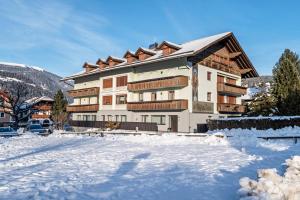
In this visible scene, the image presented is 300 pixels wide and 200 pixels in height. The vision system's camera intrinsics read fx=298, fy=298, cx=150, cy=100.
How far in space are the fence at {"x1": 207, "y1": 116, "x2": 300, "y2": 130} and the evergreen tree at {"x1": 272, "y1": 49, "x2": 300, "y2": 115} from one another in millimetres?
6735

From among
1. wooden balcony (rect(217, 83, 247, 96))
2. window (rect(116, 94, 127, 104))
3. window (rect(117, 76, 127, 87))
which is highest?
window (rect(117, 76, 127, 87))

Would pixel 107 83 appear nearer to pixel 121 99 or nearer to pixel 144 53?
pixel 121 99

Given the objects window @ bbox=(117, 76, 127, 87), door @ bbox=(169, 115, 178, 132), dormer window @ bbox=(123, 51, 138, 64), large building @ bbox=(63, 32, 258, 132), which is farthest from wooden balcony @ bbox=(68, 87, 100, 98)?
door @ bbox=(169, 115, 178, 132)

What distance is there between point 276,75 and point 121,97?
21875 millimetres

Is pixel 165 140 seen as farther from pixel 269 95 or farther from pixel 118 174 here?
pixel 269 95

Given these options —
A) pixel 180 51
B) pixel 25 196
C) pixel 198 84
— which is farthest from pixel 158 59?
pixel 25 196

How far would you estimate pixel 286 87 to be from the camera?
35.9 m

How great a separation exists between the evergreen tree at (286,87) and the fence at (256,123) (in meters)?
6.73

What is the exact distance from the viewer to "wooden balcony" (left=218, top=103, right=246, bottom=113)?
132 ft

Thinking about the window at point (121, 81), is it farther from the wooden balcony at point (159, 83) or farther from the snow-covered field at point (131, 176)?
the snow-covered field at point (131, 176)

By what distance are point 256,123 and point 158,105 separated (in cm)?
1234

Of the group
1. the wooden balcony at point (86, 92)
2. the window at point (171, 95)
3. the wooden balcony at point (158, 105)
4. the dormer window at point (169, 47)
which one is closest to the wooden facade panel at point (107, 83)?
the wooden balcony at point (86, 92)

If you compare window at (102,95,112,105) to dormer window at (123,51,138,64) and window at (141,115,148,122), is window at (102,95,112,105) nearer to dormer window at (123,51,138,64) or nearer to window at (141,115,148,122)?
dormer window at (123,51,138,64)

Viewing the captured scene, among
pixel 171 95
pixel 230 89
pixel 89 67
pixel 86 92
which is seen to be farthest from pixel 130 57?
pixel 230 89
